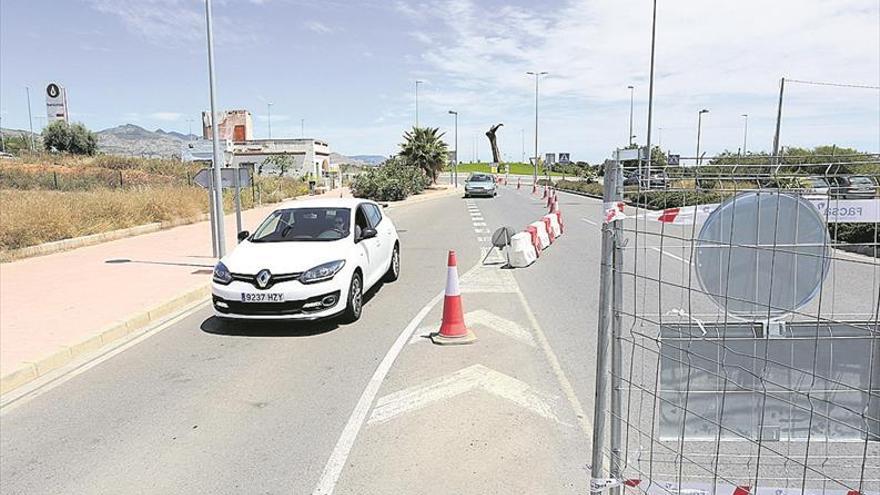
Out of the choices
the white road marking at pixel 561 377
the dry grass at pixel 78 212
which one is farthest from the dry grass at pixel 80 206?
the white road marking at pixel 561 377

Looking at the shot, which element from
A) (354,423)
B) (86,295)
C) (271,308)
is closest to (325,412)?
(354,423)

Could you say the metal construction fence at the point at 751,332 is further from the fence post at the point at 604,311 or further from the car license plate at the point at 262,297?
the car license plate at the point at 262,297

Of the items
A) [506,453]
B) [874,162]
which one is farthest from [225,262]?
[874,162]

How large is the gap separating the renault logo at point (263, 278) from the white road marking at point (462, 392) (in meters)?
2.59

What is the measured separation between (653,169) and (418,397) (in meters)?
3.18

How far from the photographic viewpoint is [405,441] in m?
4.47

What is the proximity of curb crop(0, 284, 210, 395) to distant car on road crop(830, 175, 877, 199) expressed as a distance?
22.4 ft

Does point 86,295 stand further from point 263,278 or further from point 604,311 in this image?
point 604,311

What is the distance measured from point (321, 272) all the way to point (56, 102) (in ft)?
220

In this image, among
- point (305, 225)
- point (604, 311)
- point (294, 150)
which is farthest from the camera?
point (294, 150)

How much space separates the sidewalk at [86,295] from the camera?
22.3 ft

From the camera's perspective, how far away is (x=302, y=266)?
741 cm

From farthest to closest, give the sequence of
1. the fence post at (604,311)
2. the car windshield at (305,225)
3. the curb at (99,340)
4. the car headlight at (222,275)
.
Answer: the car windshield at (305,225), the car headlight at (222,275), the curb at (99,340), the fence post at (604,311)

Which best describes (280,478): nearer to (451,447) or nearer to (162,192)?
(451,447)
